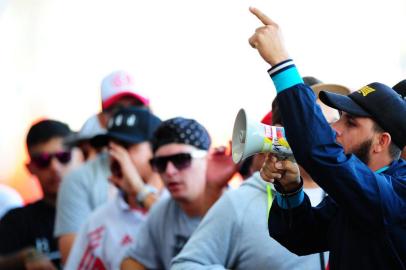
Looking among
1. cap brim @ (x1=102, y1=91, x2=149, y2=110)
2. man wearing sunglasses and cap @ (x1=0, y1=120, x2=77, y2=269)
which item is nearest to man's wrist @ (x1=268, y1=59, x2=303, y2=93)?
man wearing sunglasses and cap @ (x1=0, y1=120, x2=77, y2=269)

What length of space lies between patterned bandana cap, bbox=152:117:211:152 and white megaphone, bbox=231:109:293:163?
6.65 ft

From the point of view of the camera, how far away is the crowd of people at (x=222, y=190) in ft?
10.8

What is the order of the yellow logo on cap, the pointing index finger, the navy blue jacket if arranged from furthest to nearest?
the yellow logo on cap < the pointing index finger < the navy blue jacket

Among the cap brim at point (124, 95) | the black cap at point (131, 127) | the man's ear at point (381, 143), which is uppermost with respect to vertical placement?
the man's ear at point (381, 143)

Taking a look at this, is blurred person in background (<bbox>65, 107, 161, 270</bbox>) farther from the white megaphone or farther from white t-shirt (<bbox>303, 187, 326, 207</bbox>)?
the white megaphone

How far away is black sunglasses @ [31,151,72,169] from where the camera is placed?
22.8 ft

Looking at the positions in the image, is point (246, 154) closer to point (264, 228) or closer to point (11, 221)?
point (264, 228)

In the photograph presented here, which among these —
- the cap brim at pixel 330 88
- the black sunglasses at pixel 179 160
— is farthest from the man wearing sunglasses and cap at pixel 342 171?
the black sunglasses at pixel 179 160

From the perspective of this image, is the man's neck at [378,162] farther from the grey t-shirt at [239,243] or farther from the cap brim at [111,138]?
the cap brim at [111,138]

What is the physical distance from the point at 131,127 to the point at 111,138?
0.51 feet

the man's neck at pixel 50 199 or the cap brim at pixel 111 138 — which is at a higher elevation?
the cap brim at pixel 111 138

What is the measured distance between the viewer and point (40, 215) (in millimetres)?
6773

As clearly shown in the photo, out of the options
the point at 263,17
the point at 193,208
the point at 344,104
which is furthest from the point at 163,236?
the point at 263,17

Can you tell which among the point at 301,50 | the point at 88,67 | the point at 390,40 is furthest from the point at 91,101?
the point at 390,40
